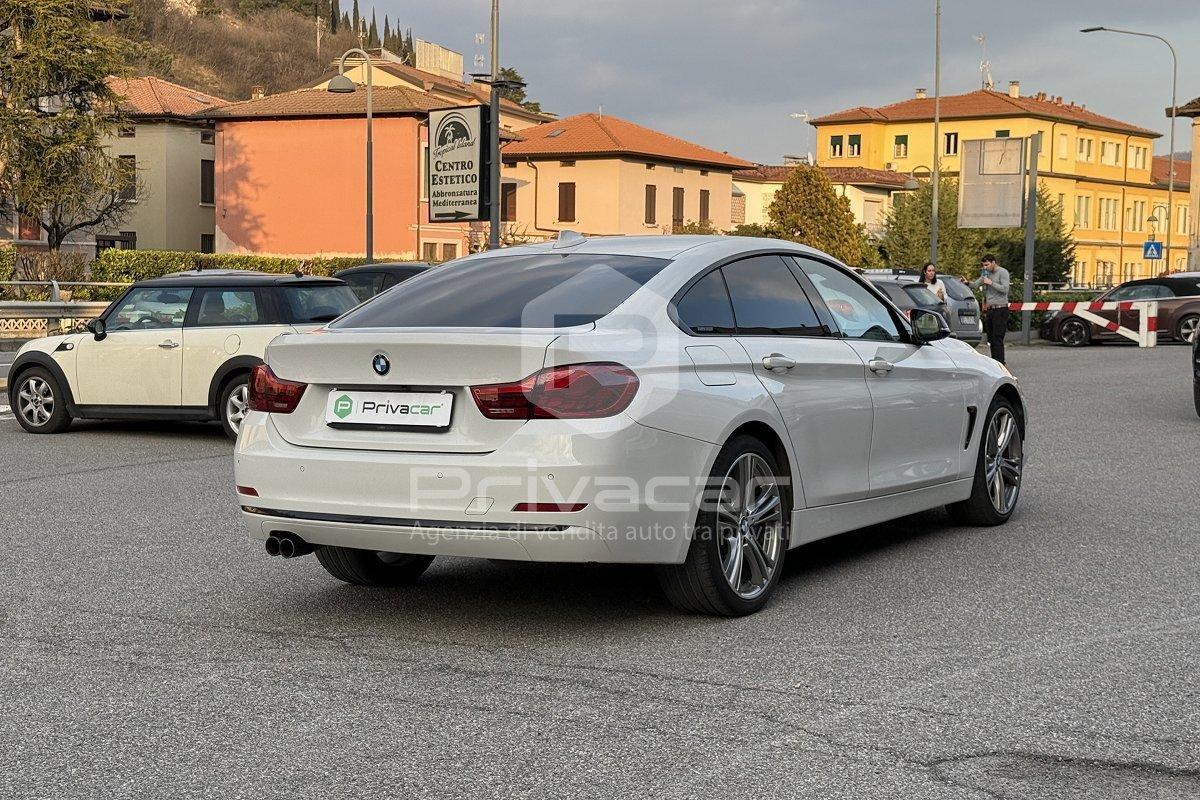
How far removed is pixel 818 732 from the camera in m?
4.49

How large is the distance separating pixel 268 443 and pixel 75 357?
8972 mm

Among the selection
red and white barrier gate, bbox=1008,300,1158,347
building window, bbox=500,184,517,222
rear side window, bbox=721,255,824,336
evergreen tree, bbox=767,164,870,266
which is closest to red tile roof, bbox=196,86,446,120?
building window, bbox=500,184,517,222

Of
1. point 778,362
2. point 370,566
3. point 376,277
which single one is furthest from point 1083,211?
point 370,566

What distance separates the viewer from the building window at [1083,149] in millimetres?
106625

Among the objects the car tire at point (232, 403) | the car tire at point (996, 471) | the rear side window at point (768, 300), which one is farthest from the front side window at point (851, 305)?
the car tire at point (232, 403)

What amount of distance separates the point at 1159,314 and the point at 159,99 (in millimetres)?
53301

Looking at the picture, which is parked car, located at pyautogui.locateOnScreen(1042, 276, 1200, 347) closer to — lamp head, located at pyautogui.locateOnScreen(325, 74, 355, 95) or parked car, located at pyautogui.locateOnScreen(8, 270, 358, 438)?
lamp head, located at pyautogui.locateOnScreen(325, 74, 355, 95)

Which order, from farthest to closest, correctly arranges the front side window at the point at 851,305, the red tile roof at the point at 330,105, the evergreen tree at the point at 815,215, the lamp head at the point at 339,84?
the evergreen tree at the point at 815,215 < the red tile roof at the point at 330,105 < the lamp head at the point at 339,84 < the front side window at the point at 851,305

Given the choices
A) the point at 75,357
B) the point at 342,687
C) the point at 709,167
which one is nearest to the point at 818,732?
the point at 342,687

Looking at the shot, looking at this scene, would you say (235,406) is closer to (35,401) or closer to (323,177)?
(35,401)

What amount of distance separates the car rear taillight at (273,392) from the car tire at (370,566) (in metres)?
0.82

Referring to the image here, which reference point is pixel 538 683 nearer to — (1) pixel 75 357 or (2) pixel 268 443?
(2) pixel 268 443

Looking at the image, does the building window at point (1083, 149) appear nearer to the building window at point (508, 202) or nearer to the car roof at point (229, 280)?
the building window at point (508, 202)

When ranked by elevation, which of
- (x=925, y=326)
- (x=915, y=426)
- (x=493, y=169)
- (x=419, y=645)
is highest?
(x=493, y=169)
